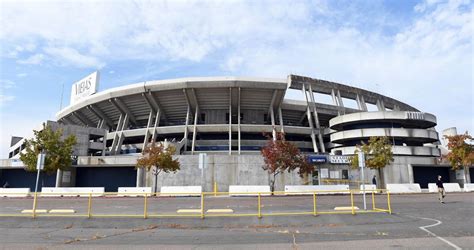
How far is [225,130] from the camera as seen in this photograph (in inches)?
1918

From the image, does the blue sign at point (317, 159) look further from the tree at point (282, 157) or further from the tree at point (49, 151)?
the tree at point (49, 151)

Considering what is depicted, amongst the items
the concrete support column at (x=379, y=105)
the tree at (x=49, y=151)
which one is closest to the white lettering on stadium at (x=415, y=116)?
the concrete support column at (x=379, y=105)

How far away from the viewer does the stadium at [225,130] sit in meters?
33.2

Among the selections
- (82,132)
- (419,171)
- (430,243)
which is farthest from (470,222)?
(82,132)

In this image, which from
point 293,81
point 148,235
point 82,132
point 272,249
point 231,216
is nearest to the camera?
point 272,249

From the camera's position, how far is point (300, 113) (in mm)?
56188

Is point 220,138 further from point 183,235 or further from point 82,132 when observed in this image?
point 183,235

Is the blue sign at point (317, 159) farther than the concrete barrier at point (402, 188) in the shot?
Yes

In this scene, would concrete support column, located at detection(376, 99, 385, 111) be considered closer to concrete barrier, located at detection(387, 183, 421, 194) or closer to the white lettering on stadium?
the white lettering on stadium

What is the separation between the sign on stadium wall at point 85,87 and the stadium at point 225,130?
7.8 inches

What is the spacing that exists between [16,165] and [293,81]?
40.5 meters

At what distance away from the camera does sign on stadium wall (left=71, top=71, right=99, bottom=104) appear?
184 feet

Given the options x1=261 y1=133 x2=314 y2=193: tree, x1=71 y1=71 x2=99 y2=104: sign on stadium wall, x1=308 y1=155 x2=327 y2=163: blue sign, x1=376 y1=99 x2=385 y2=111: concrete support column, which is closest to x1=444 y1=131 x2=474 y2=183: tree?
x1=308 y1=155 x2=327 y2=163: blue sign

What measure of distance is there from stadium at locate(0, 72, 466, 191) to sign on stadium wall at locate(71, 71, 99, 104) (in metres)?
0.20
